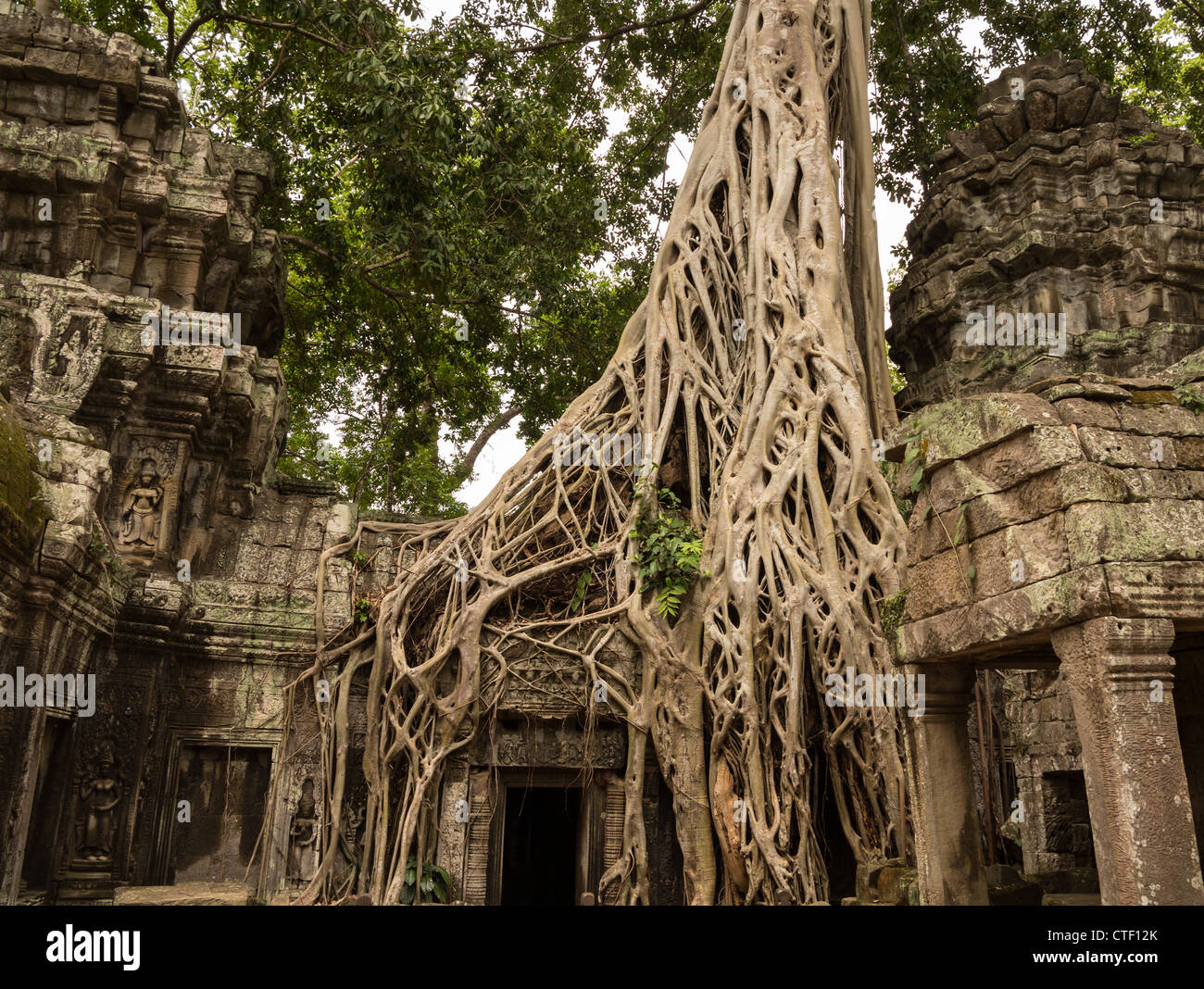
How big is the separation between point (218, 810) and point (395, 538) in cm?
220

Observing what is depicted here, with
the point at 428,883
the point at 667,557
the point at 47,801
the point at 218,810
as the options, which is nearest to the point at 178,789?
the point at 218,810

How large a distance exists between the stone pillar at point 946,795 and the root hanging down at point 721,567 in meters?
1.70

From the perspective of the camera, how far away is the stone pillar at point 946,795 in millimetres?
3432

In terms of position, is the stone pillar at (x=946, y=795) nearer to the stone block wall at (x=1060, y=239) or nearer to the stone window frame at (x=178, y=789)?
the stone window frame at (x=178, y=789)

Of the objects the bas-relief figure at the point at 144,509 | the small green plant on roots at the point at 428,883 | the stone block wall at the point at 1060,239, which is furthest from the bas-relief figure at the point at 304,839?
the stone block wall at the point at 1060,239

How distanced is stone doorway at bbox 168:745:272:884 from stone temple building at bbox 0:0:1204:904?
20 millimetres

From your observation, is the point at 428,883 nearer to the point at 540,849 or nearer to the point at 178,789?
the point at 178,789

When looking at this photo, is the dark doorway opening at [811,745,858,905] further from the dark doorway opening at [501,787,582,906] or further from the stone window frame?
the dark doorway opening at [501,787,582,906]

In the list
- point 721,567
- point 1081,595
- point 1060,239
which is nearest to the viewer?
point 1081,595

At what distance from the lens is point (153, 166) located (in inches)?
283

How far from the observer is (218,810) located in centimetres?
643

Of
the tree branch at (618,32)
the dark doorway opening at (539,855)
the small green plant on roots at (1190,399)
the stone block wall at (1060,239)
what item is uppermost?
the tree branch at (618,32)
